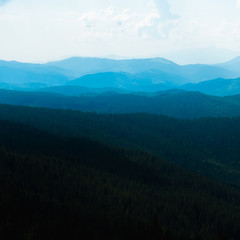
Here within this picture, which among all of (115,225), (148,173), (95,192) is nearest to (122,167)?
(148,173)

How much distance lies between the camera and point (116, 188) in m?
120

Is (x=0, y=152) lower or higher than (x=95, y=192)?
higher

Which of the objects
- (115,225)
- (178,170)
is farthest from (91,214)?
(178,170)

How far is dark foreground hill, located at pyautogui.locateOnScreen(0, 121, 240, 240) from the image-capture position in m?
79.6

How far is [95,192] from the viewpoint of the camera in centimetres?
11438

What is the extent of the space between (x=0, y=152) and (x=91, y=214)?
48.8m

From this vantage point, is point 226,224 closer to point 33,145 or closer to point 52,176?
point 52,176

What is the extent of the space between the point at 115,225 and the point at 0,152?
5681 cm

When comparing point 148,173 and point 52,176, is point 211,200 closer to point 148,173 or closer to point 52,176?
point 148,173

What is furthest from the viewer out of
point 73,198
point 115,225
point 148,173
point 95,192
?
point 148,173

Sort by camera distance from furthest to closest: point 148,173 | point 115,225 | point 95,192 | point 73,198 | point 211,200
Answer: point 148,173 → point 211,200 → point 95,192 → point 73,198 → point 115,225

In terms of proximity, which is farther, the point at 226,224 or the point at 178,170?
the point at 178,170

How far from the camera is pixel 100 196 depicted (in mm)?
112625

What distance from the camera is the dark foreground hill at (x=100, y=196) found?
261 ft
